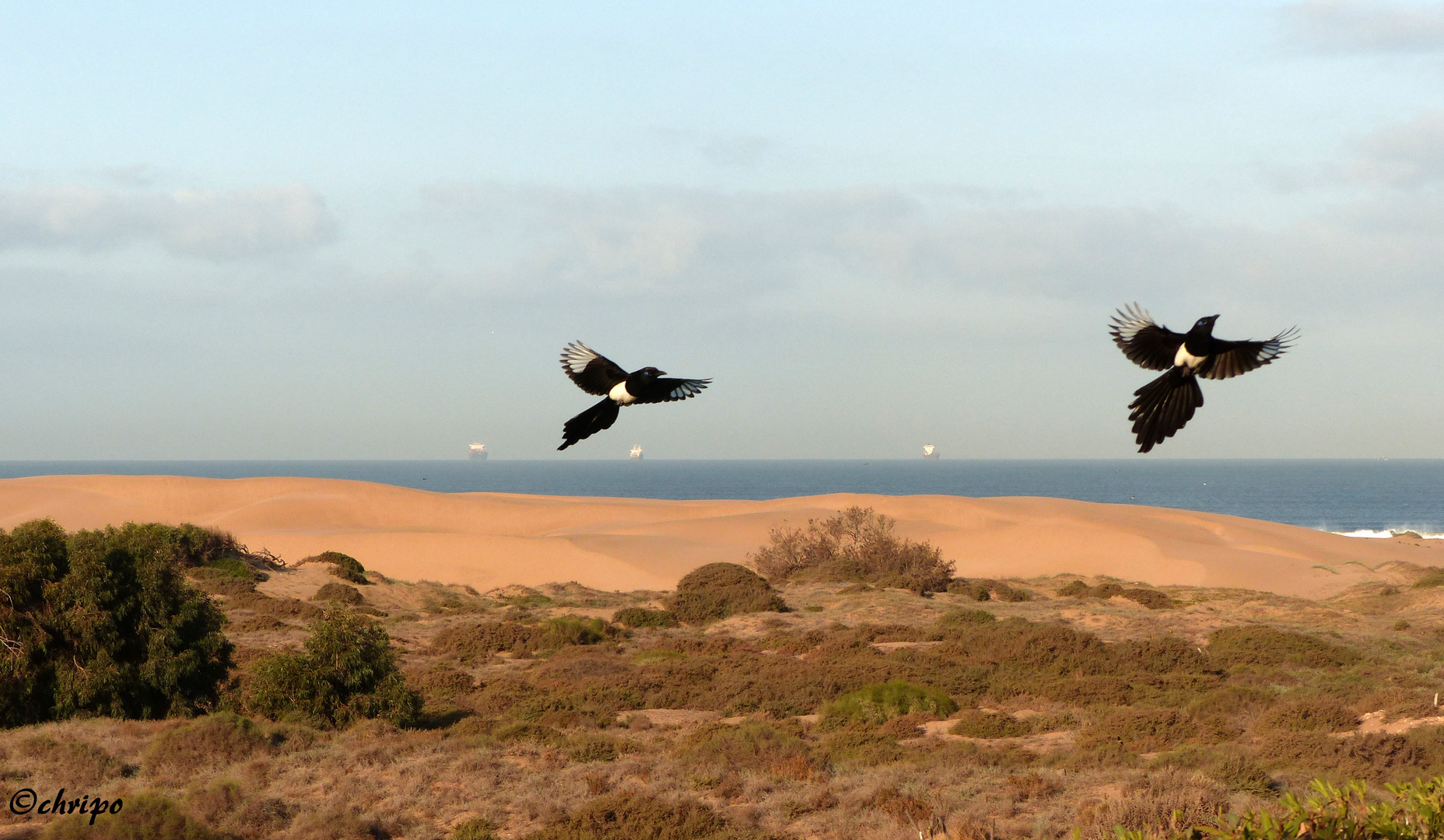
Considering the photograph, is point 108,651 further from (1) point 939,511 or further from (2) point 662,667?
(1) point 939,511

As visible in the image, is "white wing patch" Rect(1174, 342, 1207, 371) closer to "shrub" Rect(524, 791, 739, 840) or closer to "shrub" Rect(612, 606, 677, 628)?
"shrub" Rect(524, 791, 739, 840)

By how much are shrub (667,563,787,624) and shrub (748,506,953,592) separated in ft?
16.2

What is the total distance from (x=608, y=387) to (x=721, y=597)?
27.8 m

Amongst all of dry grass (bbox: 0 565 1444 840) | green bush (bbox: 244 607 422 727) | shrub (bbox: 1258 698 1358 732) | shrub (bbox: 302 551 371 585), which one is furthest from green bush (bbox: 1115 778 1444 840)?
shrub (bbox: 302 551 371 585)

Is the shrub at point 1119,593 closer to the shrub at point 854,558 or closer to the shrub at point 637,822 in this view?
the shrub at point 854,558

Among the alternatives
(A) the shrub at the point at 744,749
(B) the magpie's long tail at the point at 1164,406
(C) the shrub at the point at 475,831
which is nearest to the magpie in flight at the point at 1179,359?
(B) the magpie's long tail at the point at 1164,406

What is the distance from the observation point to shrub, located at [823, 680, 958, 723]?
19.7m

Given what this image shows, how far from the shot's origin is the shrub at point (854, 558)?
38938mm

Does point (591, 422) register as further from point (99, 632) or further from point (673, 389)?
point (99, 632)

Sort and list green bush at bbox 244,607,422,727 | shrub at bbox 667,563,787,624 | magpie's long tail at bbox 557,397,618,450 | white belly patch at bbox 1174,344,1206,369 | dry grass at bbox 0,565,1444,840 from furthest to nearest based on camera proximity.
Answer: shrub at bbox 667,563,787,624, green bush at bbox 244,607,422,727, dry grass at bbox 0,565,1444,840, magpie's long tail at bbox 557,397,618,450, white belly patch at bbox 1174,344,1206,369

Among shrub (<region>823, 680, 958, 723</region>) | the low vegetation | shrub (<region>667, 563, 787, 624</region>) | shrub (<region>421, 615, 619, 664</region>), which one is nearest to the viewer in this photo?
the low vegetation

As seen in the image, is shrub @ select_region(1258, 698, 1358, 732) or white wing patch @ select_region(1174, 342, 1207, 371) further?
shrub @ select_region(1258, 698, 1358, 732)

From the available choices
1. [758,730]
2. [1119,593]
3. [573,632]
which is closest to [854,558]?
[1119,593]

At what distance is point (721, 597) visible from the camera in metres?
34.4
